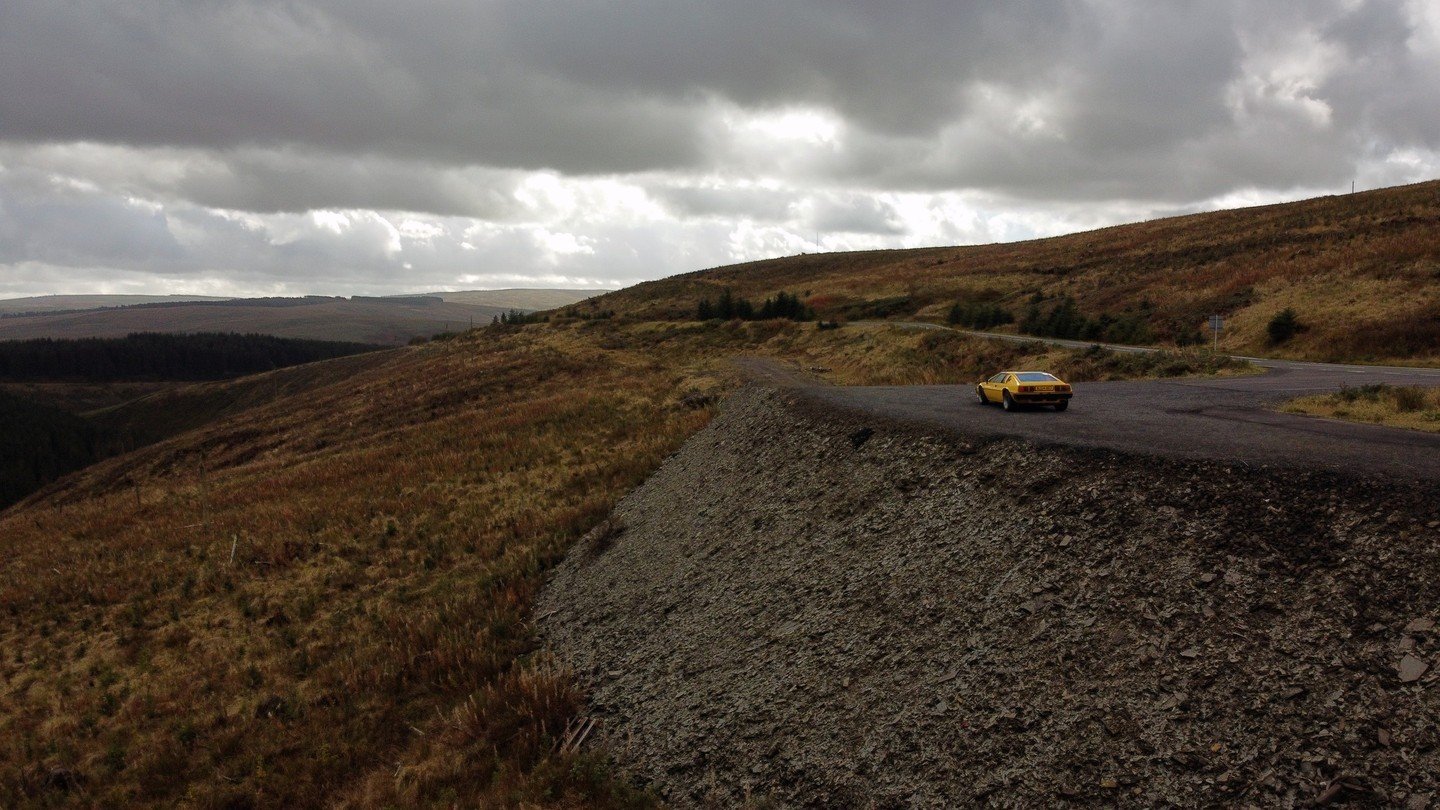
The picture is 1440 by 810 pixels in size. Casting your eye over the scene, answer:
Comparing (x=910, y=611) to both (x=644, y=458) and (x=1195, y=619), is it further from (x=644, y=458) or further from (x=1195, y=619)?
(x=644, y=458)

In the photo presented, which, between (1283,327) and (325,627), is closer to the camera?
(325,627)

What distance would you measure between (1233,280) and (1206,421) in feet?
124

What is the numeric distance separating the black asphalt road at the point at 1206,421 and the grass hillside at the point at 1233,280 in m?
8.57

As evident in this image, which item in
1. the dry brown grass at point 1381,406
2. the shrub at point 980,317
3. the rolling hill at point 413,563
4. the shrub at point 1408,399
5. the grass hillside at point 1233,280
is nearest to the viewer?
the rolling hill at point 413,563

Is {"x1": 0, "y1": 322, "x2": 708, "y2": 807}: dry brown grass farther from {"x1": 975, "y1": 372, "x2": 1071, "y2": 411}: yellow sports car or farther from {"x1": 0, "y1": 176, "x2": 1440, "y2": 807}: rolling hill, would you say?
{"x1": 975, "y1": 372, "x2": 1071, "y2": 411}: yellow sports car

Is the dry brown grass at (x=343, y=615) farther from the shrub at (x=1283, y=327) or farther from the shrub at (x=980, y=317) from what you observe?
the shrub at (x=980, y=317)

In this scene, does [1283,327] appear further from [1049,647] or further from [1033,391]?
[1049,647]

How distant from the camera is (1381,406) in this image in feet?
Answer: 44.7

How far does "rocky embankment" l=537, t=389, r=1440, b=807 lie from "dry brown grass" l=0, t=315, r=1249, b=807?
5.45 ft

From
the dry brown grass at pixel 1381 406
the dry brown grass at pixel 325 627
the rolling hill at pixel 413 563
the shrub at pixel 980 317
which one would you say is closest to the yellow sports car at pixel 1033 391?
the dry brown grass at pixel 1381 406

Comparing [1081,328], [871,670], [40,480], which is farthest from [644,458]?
[40,480]

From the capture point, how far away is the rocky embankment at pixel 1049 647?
532 centimetres

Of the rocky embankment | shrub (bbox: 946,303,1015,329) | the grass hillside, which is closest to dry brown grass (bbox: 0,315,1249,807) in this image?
the rocky embankment

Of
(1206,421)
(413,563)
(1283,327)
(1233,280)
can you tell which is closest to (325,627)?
(413,563)
